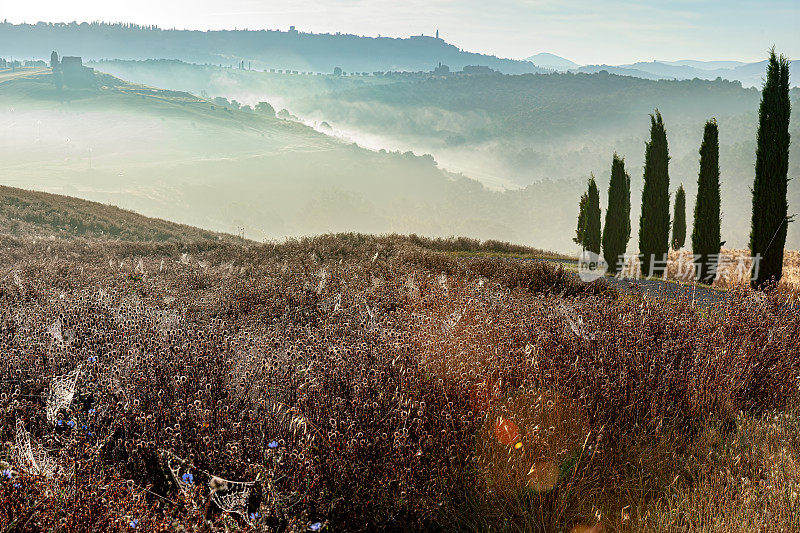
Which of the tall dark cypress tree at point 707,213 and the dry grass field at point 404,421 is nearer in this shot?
the dry grass field at point 404,421

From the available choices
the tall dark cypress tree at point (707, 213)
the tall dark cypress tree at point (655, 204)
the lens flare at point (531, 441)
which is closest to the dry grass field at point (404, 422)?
the lens flare at point (531, 441)

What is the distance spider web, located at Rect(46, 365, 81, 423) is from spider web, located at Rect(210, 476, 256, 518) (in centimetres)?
104

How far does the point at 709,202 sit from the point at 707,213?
1.26ft

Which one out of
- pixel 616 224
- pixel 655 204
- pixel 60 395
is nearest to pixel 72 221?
pixel 616 224

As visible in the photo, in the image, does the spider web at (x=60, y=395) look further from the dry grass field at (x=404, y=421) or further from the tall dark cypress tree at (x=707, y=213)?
the tall dark cypress tree at (x=707, y=213)

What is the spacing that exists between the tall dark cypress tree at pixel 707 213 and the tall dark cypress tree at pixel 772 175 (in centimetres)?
247

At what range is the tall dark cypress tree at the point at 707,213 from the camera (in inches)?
692

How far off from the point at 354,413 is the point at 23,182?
142 m

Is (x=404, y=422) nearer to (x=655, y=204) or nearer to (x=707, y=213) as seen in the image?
(x=707, y=213)

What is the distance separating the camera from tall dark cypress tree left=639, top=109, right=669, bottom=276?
19.8m

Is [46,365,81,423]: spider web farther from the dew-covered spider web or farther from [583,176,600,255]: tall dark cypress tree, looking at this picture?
[583,176,600,255]: tall dark cypress tree

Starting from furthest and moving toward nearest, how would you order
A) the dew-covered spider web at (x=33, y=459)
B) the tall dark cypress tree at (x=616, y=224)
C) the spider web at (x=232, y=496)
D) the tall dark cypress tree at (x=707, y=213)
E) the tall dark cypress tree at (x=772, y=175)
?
1. the tall dark cypress tree at (x=616, y=224)
2. the tall dark cypress tree at (x=707, y=213)
3. the tall dark cypress tree at (x=772, y=175)
4. the dew-covered spider web at (x=33, y=459)
5. the spider web at (x=232, y=496)

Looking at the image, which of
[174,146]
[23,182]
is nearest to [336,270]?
[23,182]

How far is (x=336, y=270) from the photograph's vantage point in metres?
9.50
